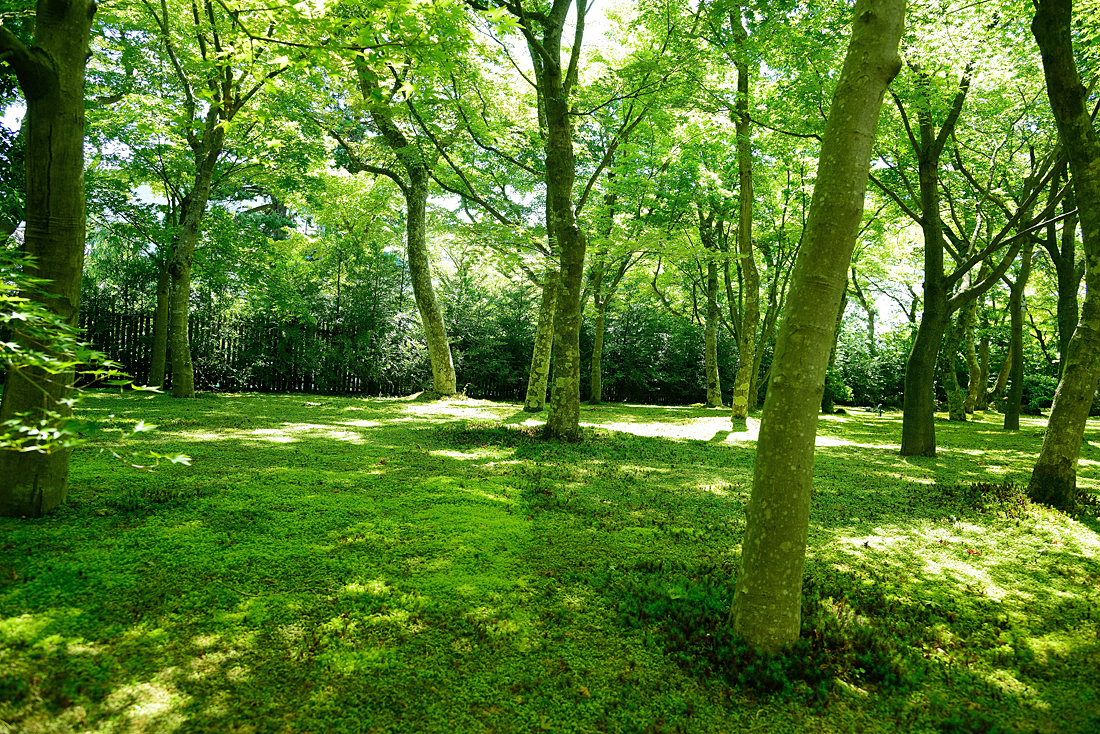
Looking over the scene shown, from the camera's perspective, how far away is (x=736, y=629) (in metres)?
2.84

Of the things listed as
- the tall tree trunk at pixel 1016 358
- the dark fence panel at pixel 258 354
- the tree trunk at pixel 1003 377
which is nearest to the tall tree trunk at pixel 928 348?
the tall tree trunk at pixel 1016 358

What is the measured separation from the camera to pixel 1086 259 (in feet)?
19.0

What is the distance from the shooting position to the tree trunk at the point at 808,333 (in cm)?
271

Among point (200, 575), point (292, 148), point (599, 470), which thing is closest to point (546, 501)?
point (599, 470)

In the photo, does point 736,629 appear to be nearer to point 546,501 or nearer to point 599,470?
point 546,501

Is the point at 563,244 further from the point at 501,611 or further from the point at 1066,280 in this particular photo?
the point at 1066,280

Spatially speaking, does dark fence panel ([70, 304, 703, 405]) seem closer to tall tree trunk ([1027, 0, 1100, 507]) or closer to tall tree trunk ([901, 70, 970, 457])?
tall tree trunk ([901, 70, 970, 457])

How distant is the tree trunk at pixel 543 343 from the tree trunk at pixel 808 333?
30.2ft

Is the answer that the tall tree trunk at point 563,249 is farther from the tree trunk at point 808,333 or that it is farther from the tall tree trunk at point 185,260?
the tall tree trunk at point 185,260

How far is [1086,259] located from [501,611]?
7.16 meters

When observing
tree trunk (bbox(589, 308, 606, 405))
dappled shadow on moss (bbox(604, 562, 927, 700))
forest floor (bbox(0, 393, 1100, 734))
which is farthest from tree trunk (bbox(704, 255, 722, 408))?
dappled shadow on moss (bbox(604, 562, 927, 700))

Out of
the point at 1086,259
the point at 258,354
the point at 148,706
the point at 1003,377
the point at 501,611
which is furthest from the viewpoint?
the point at 1003,377

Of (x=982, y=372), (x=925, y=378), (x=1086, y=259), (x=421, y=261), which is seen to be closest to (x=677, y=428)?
(x=925, y=378)

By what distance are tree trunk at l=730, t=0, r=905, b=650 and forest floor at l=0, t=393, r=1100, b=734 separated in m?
0.37
